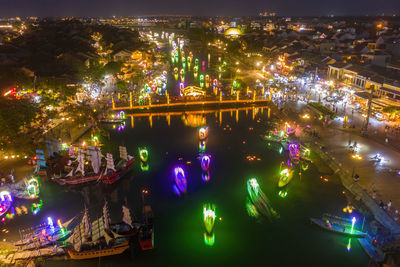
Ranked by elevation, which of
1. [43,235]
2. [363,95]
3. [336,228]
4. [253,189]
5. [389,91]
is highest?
[389,91]

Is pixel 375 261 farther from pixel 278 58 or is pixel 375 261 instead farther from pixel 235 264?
pixel 278 58

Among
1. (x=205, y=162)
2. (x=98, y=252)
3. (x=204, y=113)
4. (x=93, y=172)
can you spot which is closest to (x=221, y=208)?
(x=205, y=162)

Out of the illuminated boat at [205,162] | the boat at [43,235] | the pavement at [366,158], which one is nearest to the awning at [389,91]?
the pavement at [366,158]

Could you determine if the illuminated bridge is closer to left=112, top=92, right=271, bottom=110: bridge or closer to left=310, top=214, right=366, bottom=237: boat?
left=112, top=92, right=271, bottom=110: bridge

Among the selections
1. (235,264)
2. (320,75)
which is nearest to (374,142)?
(235,264)

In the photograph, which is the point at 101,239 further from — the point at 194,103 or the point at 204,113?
the point at 194,103

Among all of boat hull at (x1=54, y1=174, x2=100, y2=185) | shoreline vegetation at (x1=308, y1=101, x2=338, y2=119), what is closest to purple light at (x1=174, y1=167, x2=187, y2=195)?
boat hull at (x1=54, y1=174, x2=100, y2=185)

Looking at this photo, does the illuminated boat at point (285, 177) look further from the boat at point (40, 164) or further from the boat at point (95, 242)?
the boat at point (40, 164)
